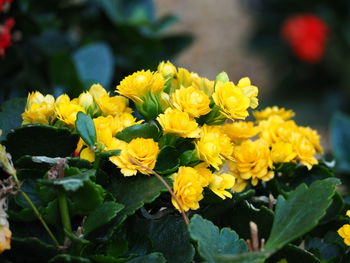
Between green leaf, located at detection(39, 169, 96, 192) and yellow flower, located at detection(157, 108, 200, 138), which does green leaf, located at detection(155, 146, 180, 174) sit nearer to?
yellow flower, located at detection(157, 108, 200, 138)

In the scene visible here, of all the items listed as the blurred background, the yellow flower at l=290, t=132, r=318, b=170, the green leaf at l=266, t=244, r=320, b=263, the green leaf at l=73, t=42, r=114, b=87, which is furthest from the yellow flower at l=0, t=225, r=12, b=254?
the green leaf at l=73, t=42, r=114, b=87

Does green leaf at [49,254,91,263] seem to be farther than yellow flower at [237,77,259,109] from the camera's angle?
No

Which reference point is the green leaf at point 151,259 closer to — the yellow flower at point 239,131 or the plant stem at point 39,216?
the plant stem at point 39,216

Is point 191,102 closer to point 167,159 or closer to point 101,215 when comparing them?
point 167,159

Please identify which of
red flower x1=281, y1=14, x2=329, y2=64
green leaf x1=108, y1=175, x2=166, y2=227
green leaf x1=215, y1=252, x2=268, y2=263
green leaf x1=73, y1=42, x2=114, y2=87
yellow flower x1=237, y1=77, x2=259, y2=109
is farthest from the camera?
red flower x1=281, y1=14, x2=329, y2=64

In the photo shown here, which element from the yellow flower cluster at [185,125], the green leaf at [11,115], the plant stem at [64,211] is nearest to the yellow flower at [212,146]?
the yellow flower cluster at [185,125]

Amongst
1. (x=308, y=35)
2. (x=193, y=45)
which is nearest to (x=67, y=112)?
(x=308, y=35)
